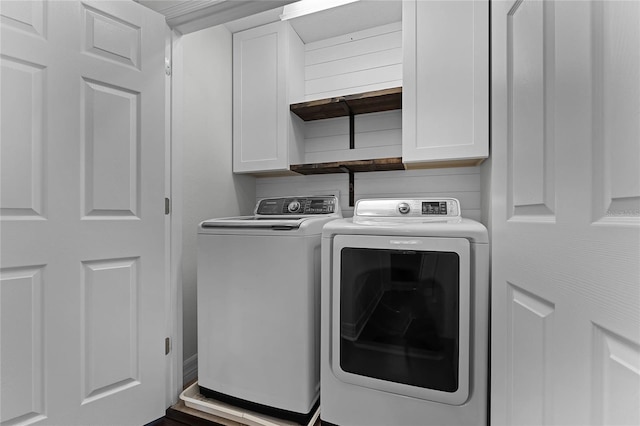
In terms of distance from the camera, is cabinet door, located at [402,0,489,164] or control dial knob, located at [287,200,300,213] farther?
control dial knob, located at [287,200,300,213]

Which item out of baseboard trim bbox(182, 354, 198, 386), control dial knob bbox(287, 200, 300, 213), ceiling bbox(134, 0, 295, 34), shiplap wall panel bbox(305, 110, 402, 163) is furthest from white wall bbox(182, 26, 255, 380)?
shiplap wall panel bbox(305, 110, 402, 163)

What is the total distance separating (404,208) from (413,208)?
0.05 meters

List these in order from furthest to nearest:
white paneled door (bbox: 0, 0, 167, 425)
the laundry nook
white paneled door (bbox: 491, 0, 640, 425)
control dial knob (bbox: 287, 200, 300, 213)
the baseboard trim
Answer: control dial knob (bbox: 287, 200, 300, 213)
the baseboard trim
white paneled door (bbox: 0, 0, 167, 425)
the laundry nook
white paneled door (bbox: 491, 0, 640, 425)

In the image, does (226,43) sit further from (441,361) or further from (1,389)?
(441,361)

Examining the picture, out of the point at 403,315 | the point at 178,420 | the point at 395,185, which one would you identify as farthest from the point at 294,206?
the point at 178,420

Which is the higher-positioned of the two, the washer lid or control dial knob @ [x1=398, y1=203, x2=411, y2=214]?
control dial knob @ [x1=398, y1=203, x2=411, y2=214]

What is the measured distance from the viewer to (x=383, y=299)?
1357 mm

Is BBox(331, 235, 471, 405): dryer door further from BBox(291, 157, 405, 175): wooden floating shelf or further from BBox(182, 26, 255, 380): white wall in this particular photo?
BBox(182, 26, 255, 380): white wall

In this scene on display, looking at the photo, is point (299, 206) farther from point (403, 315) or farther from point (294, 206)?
Answer: point (403, 315)

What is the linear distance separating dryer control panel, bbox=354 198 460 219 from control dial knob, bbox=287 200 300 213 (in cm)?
50

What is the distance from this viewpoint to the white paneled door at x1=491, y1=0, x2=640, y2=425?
46 cm

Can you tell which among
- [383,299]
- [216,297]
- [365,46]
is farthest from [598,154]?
[365,46]

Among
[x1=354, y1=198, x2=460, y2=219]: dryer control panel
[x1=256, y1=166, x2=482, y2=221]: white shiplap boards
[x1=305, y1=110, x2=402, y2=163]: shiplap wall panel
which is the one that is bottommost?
[x1=354, y1=198, x2=460, y2=219]: dryer control panel

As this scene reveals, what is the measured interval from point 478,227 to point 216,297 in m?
1.40
